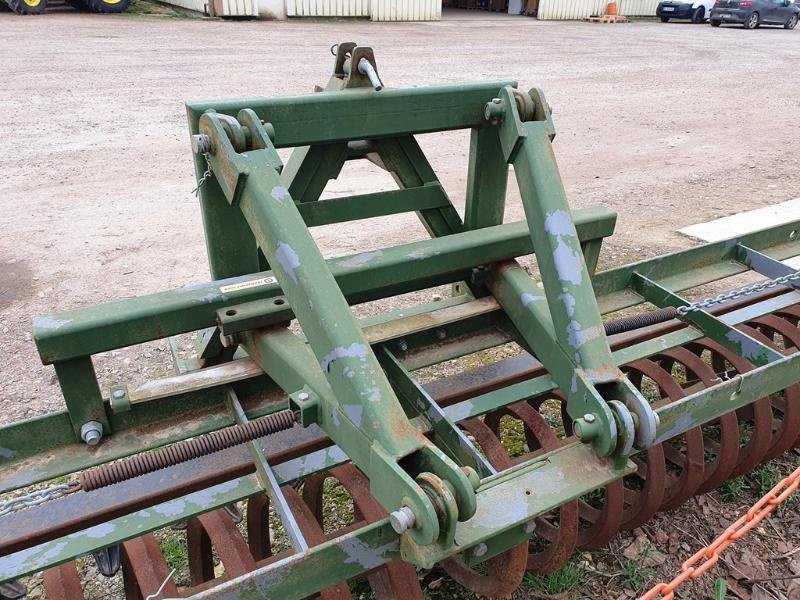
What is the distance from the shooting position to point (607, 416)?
191cm

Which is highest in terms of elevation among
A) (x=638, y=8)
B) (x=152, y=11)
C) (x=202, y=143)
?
(x=202, y=143)

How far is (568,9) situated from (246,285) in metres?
22.3

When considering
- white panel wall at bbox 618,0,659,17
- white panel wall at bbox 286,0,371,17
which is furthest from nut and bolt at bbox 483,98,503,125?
white panel wall at bbox 618,0,659,17

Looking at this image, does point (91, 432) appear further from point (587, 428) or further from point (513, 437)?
point (513, 437)

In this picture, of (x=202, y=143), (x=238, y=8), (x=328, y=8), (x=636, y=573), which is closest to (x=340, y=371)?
(x=202, y=143)

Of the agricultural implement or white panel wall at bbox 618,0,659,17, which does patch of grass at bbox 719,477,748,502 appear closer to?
the agricultural implement

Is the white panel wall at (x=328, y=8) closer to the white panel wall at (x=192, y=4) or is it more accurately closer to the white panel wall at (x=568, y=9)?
the white panel wall at (x=192, y=4)

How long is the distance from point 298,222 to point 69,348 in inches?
30.4

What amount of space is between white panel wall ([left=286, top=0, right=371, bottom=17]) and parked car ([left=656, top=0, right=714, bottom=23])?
36.5 feet

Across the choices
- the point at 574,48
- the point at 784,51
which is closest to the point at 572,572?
the point at 574,48

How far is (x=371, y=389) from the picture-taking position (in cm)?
175

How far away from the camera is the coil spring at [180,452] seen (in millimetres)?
1789

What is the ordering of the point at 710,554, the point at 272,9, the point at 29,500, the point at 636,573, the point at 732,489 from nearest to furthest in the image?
the point at 29,500 → the point at 710,554 → the point at 636,573 → the point at 732,489 → the point at 272,9

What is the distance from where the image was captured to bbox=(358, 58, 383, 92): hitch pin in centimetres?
242
